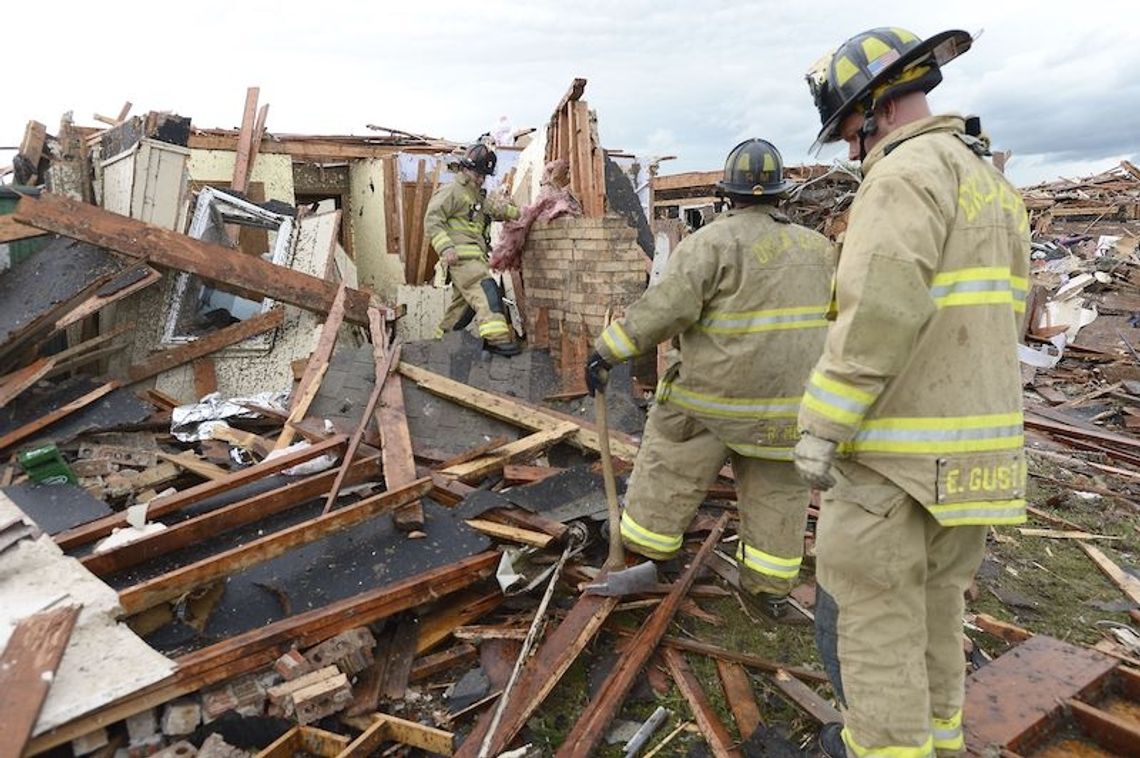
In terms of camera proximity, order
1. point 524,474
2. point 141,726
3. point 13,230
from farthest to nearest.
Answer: point 13,230 < point 524,474 < point 141,726

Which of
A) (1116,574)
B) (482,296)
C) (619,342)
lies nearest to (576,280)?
(482,296)

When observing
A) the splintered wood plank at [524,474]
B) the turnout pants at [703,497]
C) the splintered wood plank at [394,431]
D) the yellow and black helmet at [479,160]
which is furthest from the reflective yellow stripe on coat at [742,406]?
the yellow and black helmet at [479,160]

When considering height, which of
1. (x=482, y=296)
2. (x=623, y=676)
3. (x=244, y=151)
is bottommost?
(x=623, y=676)

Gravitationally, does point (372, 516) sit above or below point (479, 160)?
below

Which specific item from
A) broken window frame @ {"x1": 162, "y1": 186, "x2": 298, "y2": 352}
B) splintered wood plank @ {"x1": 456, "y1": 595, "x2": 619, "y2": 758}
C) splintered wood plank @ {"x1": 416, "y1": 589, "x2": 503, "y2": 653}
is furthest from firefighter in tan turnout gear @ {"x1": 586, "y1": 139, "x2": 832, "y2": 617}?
broken window frame @ {"x1": 162, "y1": 186, "x2": 298, "y2": 352}

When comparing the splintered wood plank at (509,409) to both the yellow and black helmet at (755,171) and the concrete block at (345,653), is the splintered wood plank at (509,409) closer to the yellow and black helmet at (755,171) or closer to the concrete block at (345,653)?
the yellow and black helmet at (755,171)

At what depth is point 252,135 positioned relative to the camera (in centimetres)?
932

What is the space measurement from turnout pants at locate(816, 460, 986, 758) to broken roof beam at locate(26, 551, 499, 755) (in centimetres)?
188

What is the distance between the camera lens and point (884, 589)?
6.74 ft

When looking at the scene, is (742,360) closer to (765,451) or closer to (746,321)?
(746,321)

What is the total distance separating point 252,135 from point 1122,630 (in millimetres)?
9833

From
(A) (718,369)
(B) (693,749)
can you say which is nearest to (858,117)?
(A) (718,369)

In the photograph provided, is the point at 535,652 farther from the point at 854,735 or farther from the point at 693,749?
the point at 854,735

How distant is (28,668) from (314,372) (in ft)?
11.7
